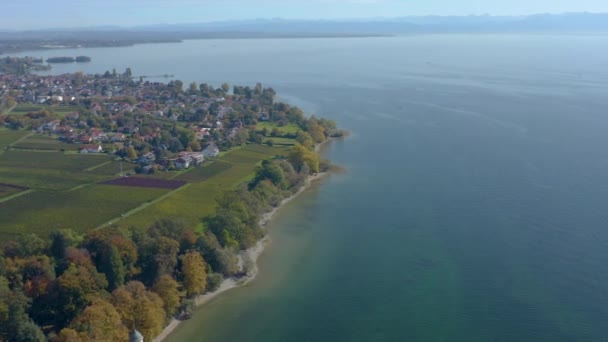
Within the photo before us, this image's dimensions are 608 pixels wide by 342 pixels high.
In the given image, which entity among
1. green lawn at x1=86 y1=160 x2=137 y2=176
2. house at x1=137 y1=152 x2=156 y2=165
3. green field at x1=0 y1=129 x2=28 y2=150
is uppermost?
green field at x1=0 y1=129 x2=28 y2=150

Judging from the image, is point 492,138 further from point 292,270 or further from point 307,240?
point 292,270

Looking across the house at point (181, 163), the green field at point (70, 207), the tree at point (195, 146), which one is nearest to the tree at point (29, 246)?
the green field at point (70, 207)

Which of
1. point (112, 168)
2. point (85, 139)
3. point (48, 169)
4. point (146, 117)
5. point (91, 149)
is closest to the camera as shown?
point (48, 169)

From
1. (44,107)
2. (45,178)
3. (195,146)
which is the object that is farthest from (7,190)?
(44,107)

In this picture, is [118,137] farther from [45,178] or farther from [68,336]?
[68,336]

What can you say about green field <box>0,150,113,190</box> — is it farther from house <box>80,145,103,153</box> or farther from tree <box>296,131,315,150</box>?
tree <box>296,131,315,150</box>

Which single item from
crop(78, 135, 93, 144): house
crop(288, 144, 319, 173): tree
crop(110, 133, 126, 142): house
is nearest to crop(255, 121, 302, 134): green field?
crop(288, 144, 319, 173): tree
